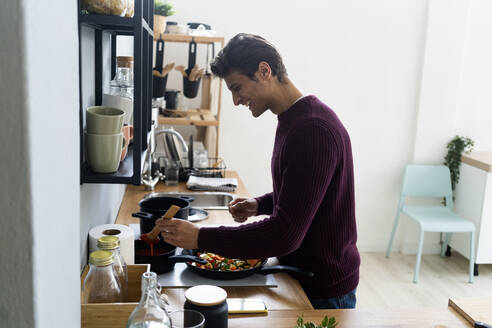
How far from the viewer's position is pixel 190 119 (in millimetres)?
3203

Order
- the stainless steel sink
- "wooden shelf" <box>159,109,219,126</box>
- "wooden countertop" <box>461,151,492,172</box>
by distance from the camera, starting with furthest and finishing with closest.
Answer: "wooden countertop" <box>461,151,492,172</box> → "wooden shelf" <box>159,109,219,126</box> → the stainless steel sink

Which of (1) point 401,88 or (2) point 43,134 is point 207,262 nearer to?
(2) point 43,134

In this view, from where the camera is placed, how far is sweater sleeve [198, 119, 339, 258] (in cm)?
139

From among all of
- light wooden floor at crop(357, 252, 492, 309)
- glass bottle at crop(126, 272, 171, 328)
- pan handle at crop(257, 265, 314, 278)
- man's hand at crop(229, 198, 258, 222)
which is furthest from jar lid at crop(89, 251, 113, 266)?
light wooden floor at crop(357, 252, 492, 309)

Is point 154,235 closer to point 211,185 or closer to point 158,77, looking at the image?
point 211,185

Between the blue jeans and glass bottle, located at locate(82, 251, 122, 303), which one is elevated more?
glass bottle, located at locate(82, 251, 122, 303)

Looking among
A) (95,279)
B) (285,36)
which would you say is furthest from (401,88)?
(95,279)

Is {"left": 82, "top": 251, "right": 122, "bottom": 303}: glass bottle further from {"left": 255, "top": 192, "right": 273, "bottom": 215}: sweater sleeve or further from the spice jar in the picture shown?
{"left": 255, "top": 192, "right": 273, "bottom": 215}: sweater sleeve

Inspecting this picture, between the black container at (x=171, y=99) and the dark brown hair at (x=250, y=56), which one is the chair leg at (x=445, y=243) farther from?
the dark brown hair at (x=250, y=56)

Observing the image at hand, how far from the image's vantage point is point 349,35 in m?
3.88

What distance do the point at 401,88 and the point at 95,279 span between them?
340 centimetres

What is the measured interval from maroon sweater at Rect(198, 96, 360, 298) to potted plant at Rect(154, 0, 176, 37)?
5.51 feet

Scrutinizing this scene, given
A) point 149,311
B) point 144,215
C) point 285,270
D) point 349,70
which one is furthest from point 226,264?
point 349,70

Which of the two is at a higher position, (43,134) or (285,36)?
(285,36)
